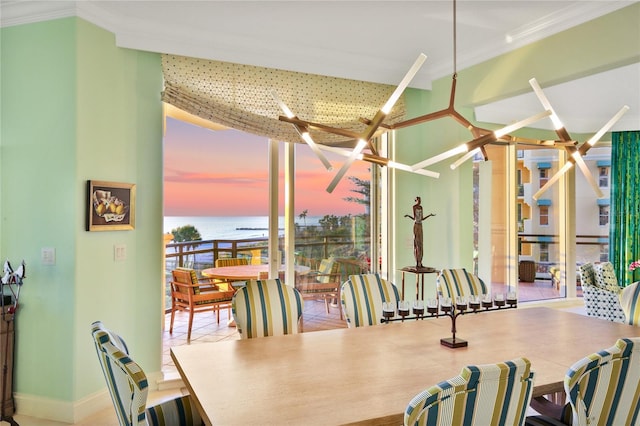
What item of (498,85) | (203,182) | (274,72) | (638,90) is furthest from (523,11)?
(203,182)

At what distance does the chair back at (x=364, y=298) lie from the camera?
2.89 meters

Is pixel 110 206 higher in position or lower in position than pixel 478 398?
higher

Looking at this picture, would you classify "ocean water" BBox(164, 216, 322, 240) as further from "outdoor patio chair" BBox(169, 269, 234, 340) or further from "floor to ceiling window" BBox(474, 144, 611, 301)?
"floor to ceiling window" BBox(474, 144, 611, 301)

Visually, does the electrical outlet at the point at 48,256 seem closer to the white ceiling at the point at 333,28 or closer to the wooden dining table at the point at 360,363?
the wooden dining table at the point at 360,363

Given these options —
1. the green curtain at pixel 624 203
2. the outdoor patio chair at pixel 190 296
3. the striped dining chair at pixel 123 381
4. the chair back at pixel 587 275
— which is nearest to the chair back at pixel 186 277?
the outdoor patio chair at pixel 190 296

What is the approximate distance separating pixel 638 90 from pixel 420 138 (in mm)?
2800

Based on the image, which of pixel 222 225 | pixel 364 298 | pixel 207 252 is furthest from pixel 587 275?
pixel 207 252

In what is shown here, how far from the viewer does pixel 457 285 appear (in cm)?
327

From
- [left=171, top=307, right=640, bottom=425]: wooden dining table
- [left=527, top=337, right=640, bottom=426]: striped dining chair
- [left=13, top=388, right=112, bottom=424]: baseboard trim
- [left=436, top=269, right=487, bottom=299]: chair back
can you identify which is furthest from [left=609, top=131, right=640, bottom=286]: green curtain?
[left=13, top=388, right=112, bottom=424]: baseboard trim

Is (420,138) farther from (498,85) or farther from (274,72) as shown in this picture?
(274,72)

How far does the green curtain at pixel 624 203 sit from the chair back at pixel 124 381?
7.03m

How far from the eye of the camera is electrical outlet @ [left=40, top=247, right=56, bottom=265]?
2.93m

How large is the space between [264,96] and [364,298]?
6.31ft

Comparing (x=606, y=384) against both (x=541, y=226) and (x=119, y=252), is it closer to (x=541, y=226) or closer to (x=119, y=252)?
(x=119, y=252)
